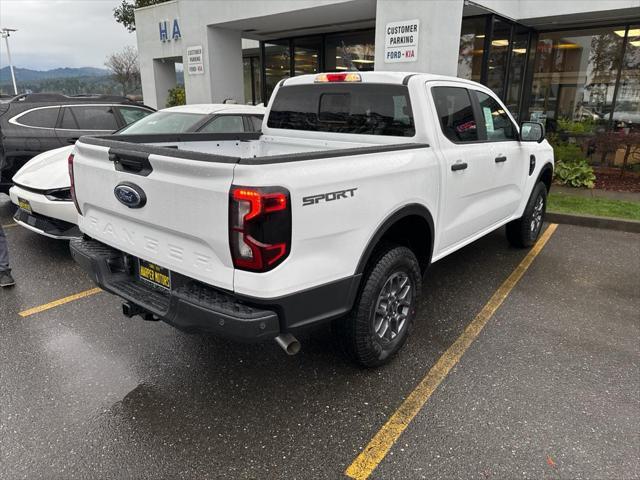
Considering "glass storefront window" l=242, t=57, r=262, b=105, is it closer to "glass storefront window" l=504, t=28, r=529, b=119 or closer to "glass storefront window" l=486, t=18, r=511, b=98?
"glass storefront window" l=504, t=28, r=529, b=119

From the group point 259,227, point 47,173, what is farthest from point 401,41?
point 259,227

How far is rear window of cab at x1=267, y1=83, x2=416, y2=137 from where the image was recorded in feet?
11.7

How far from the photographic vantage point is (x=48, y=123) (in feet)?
23.6

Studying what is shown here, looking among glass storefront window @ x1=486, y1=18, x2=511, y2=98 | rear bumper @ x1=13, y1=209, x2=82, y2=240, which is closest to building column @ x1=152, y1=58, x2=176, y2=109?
glass storefront window @ x1=486, y1=18, x2=511, y2=98

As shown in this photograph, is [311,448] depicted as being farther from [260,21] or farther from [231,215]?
[260,21]

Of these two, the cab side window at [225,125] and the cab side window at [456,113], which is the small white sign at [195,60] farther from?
the cab side window at [456,113]

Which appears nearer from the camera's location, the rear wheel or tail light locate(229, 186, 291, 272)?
tail light locate(229, 186, 291, 272)

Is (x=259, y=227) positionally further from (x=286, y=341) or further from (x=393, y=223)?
(x=393, y=223)

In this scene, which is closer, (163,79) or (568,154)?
(568,154)

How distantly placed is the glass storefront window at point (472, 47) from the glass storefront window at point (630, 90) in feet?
11.1

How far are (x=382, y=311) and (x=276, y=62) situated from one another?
14.0 m

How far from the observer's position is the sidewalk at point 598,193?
8234 mm

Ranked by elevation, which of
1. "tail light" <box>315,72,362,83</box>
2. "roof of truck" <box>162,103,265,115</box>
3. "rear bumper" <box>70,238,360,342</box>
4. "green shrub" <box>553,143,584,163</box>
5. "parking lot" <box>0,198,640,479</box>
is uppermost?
"tail light" <box>315,72,362,83</box>

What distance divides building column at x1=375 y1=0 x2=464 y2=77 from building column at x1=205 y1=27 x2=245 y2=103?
561 centimetres
